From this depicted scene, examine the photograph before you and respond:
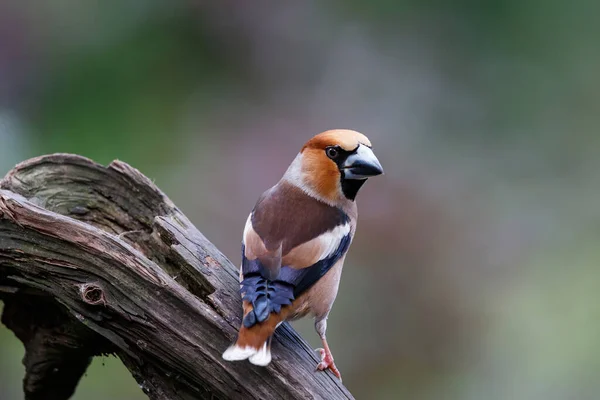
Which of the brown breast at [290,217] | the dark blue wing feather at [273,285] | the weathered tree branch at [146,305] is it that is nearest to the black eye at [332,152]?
Result: the brown breast at [290,217]

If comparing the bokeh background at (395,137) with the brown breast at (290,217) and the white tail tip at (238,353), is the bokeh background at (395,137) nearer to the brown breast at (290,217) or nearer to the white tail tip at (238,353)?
the brown breast at (290,217)

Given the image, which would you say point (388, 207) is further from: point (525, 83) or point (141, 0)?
point (141, 0)

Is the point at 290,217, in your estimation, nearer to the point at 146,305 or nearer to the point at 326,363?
the point at 326,363

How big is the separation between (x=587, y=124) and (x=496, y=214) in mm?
1578

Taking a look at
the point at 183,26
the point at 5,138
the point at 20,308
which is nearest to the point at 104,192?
the point at 20,308

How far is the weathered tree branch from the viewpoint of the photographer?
2941 mm

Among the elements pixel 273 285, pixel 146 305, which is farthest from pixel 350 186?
pixel 146 305

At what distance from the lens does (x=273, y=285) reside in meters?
3.07

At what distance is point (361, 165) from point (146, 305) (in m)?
1.32

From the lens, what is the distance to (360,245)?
635 cm

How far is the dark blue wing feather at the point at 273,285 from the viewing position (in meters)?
2.93

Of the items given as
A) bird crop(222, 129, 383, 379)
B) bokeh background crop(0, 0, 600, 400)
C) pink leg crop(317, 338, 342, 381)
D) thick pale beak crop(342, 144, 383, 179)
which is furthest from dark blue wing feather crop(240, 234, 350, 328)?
bokeh background crop(0, 0, 600, 400)

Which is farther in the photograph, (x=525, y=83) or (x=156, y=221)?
(x=525, y=83)

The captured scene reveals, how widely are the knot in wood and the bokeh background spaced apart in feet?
8.66
